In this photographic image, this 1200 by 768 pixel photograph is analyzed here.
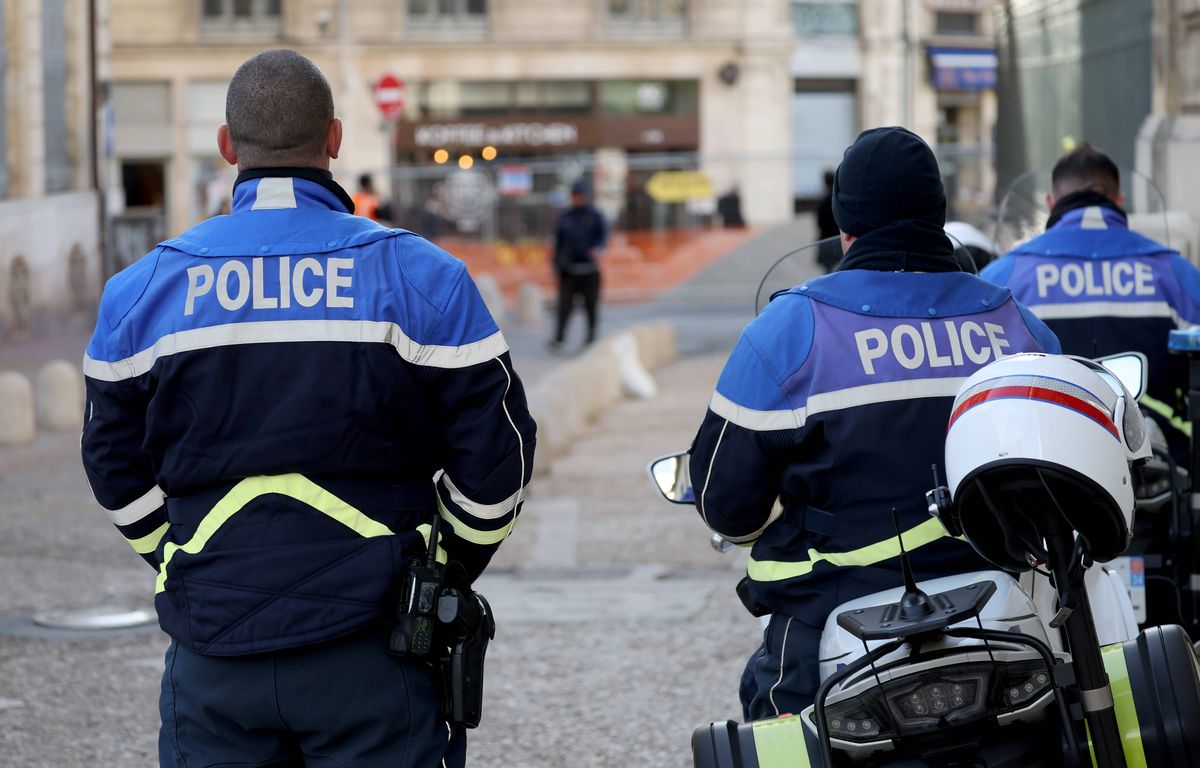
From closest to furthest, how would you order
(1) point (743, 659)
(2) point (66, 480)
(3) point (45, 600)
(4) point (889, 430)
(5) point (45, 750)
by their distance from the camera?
(4) point (889, 430), (5) point (45, 750), (1) point (743, 659), (3) point (45, 600), (2) point (66, 480)

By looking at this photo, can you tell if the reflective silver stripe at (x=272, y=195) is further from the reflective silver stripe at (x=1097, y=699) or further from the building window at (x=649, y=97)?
the building window at (x=649, y=97)

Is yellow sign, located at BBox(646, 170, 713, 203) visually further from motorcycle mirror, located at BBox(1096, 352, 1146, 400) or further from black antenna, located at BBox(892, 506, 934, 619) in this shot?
black antenna, located at BBox(892, 506, 934, 619)

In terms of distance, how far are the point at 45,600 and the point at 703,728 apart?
5.94 metres

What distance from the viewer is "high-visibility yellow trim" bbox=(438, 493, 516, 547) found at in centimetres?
338

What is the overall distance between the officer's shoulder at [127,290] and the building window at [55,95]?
1973 cm

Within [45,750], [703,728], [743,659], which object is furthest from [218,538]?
[743,659]

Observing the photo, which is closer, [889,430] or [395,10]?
[889,430]

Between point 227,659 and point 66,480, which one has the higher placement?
point 227,659

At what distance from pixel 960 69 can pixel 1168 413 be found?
4139cm

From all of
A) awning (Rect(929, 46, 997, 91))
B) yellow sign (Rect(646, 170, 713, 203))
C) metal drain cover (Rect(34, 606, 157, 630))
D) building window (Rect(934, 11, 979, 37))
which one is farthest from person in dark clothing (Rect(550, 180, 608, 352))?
building window (Rect(934, 11, 979, 37))

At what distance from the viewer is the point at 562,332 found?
2033 cm

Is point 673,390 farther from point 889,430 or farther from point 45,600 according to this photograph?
point 889,430

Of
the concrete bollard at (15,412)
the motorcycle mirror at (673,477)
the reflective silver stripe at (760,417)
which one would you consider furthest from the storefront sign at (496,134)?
the reflective silver stripe at (760,417)

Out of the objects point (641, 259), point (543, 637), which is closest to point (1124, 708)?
point (543, 637)
